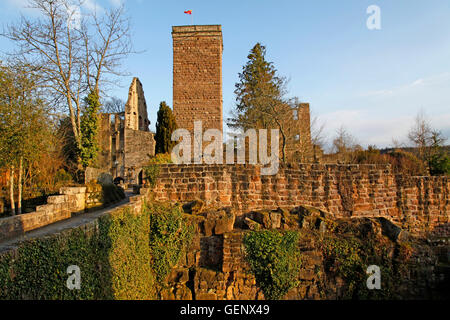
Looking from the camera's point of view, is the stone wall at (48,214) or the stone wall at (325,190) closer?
the stone wall at (48,214)

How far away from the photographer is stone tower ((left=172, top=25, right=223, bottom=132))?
19719 mm

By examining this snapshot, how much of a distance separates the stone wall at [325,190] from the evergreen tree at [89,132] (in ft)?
24.4

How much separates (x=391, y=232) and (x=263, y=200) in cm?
385

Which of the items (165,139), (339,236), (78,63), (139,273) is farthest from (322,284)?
(78,63)

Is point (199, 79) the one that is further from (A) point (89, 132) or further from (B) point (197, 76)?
(A) point (89, 132)

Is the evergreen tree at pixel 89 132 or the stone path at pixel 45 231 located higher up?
the evergreen tree at pixel 89 132

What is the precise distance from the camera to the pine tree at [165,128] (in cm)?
1784

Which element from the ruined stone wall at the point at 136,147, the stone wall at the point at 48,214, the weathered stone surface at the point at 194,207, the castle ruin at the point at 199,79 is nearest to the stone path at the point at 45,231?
the stone wall at the point at 48,214

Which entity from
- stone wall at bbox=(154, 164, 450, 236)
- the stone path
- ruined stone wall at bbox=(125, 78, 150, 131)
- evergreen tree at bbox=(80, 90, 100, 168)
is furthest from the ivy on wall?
ruined stone wall at bbox=(125, 78, 150, 131)

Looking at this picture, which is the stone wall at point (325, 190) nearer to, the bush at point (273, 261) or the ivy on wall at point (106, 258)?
the ivy on wall at point (106, 258)

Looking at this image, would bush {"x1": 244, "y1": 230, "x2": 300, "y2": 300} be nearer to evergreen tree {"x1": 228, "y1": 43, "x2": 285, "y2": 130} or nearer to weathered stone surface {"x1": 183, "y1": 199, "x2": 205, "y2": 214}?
weathered stone surface {"x1": 183, "y1": 199, "x2": 205, "y2": 214}

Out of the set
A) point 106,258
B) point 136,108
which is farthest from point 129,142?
point 106,258

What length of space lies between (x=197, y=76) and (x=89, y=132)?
8550 mm
